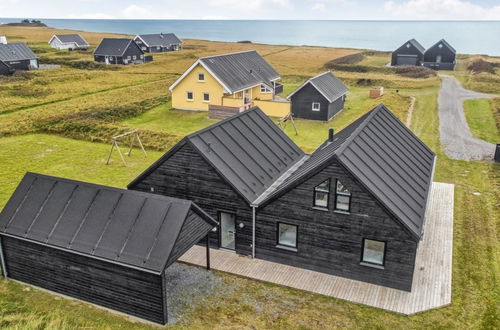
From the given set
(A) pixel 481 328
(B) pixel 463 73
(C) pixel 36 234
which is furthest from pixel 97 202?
(B) pixel 463 73

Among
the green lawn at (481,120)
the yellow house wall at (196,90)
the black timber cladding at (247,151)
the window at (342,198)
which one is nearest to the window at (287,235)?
the black timber cladding at (247,151)

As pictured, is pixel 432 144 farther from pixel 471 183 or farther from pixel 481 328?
pixel 481 328

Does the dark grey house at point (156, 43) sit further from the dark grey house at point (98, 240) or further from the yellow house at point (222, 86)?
the dark grey house at point (98, 240)

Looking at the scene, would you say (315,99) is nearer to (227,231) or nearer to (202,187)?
(227,231)

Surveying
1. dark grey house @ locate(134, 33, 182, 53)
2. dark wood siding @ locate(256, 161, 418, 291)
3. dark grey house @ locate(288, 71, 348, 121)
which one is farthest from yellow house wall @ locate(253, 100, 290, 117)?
dark grey house @ locate(134, 33, 182, 53)

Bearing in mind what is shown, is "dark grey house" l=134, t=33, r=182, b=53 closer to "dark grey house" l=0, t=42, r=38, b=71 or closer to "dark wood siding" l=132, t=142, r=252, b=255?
"dark grey house" l=0, t=42, r=38, b=71

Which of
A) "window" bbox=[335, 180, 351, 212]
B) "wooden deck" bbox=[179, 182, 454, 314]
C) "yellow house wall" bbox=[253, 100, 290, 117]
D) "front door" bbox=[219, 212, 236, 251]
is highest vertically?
"window" bbox=[335, 180, 351, 212]
